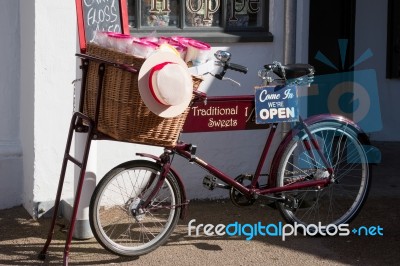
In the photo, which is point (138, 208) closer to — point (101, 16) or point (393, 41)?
point (101, 16)

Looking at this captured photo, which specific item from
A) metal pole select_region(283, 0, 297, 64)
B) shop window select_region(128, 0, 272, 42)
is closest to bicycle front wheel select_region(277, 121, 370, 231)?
metal pole select_region(283, 0, 297, 64)

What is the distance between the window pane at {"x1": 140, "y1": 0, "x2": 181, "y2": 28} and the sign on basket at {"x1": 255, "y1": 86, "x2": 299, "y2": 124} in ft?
4.98

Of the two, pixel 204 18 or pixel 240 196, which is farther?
pixel 204 18

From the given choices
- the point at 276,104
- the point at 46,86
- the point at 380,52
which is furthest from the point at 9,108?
the point at 380,52

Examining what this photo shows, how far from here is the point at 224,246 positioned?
20.4ft

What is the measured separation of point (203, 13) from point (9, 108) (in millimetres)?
1769

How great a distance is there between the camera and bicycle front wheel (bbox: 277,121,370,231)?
6.23 metres

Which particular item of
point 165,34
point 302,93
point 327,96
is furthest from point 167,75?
point 327,96

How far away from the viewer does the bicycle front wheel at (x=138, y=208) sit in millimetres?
5625

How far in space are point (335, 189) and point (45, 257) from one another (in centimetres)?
247

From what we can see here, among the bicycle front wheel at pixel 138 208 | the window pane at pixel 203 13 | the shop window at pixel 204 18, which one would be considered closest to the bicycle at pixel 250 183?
the bicycle front wheel at pixel 138 208

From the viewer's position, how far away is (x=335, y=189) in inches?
280

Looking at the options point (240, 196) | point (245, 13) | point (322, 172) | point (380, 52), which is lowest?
point (240, 196)

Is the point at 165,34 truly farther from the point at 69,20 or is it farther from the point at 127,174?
the point at 127,174
